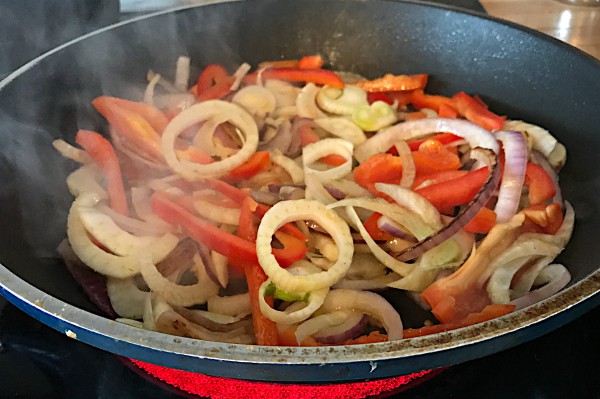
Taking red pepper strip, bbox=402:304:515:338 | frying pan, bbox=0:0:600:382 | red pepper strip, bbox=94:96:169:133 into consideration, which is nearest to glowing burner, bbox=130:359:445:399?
red pepper strip, bbox=402:304:515:338

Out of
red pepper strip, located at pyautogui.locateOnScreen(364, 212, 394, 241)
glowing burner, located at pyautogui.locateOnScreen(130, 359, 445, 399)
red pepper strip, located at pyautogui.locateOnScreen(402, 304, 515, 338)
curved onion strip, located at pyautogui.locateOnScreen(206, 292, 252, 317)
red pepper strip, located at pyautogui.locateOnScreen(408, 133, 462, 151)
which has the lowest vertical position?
glowing burner, located at pyautogui.locateOnScreen(130, 359, 445, 399)

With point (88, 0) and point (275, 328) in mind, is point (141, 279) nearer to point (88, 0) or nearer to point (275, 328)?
point (275, 328)

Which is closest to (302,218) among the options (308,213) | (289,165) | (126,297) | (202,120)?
(308,213)

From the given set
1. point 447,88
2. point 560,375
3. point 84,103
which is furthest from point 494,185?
point 84,103

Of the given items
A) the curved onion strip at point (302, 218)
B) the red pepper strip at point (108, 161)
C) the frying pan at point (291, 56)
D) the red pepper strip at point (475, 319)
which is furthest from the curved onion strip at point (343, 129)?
the red pepper strip at point (475, 319)

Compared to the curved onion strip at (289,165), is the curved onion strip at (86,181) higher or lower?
higher

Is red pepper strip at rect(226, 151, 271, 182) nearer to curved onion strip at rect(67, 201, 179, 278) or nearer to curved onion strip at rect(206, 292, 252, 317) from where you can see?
curved onion strip at rect(67, 201, 179, 278)

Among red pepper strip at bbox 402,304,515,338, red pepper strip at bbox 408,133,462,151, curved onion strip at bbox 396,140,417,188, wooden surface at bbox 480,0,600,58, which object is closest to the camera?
red pepper strip at bbox 402,304,515,338

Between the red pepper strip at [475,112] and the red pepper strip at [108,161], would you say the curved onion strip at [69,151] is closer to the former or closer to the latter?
the red pepper strip at [108,161]
